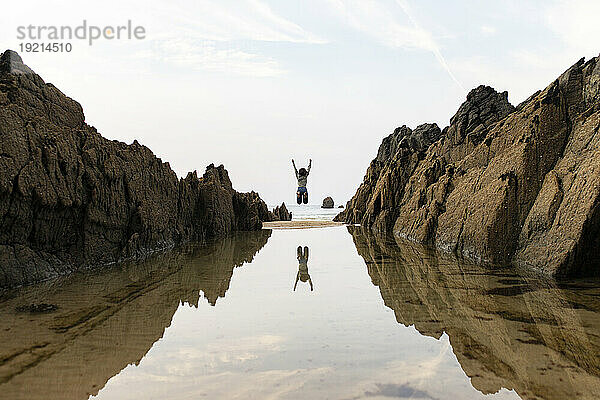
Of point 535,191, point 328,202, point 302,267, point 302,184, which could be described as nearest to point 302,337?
point 302,267

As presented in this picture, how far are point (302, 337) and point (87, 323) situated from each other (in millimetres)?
3020

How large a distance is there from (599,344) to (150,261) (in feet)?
34.6

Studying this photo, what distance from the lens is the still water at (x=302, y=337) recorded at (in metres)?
4.05

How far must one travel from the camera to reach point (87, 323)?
6.13 metres

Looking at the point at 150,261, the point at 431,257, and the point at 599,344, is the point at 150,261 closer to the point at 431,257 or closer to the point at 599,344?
the point at 431,257

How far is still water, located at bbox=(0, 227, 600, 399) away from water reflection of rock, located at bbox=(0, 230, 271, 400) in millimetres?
24

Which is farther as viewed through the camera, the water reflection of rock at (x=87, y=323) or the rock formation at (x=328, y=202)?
the rock formation at (x=328, y=202)

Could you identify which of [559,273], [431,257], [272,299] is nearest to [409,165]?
[431,257]

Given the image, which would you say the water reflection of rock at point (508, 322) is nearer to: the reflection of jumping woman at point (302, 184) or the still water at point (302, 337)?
the still water at point (302, 337)

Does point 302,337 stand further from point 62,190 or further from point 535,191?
point 535,191

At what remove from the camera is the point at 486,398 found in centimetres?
380

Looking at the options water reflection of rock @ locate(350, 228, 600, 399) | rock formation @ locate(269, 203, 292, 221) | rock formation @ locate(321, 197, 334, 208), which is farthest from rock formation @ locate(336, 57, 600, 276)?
rock formation @ locate(321, 197, 334, 208)

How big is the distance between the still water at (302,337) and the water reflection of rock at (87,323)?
24 mm

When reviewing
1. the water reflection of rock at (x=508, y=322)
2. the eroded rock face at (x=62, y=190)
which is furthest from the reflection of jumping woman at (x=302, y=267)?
the eroded rock face at (x=62, y=190)
